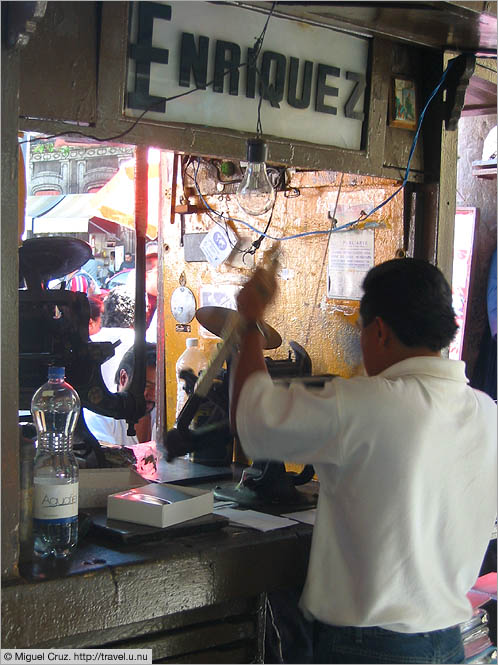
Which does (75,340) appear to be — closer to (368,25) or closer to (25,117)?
(25,117)

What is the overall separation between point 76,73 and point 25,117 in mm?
201

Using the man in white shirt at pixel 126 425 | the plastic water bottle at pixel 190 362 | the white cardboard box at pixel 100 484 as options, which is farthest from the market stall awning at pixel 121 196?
the white cardboard box at pixel 100 484

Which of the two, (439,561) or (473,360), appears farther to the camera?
(473,360)

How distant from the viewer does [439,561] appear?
1.67m

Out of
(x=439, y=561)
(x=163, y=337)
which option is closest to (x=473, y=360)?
(x=163, y=337)

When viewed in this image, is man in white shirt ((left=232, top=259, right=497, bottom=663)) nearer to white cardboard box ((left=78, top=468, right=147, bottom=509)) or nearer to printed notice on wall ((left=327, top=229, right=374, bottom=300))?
white cardboard box ((left=78, top=468, right=147, bottom=509))

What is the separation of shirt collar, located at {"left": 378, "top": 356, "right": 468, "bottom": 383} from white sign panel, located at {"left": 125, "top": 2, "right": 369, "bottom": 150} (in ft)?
3.49

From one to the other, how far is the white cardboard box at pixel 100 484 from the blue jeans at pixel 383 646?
850 millimetres

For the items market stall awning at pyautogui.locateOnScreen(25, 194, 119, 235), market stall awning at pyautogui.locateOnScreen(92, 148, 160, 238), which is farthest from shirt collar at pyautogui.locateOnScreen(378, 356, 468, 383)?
market stall awning at pyautogui.locateOnScreen(25, 194, 119, 235)

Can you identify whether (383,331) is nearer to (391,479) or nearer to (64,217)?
(391,479)

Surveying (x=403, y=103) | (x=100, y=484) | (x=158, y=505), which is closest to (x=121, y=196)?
(x=403, y=103)

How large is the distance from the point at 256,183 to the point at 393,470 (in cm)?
122

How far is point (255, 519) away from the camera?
7.44 ft

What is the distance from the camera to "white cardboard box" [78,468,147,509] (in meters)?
2.26
